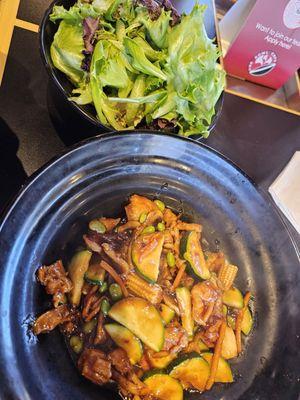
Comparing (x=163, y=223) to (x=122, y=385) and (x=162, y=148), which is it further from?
(x=122, y=385)

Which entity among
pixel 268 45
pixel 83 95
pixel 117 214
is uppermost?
pixel 268 45

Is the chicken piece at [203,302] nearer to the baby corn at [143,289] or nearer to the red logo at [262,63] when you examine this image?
the baby corn at [143,289]

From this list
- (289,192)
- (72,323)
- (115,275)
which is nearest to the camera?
(72,323)

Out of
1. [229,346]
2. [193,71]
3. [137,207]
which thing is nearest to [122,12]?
[193,71]

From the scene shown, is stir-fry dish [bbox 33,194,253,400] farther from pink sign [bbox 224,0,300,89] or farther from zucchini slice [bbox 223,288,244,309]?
pink sign [bbox 224,0,300,89]

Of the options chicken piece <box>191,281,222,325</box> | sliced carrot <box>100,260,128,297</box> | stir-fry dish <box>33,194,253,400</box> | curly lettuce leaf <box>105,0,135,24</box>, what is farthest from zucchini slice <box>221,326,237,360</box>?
curly lettuce leaf <box>105,0,135,24</box>

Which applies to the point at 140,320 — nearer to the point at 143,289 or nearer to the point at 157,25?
the point at 143,289

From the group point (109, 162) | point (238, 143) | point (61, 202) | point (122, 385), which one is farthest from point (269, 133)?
point (122, 385)

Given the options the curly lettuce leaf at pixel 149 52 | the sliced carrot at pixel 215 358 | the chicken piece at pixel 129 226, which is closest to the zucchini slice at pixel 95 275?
the chicken piece at pixel 129 226
